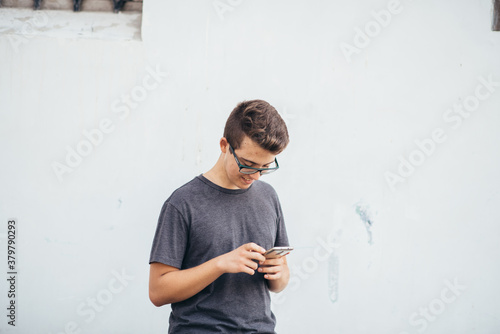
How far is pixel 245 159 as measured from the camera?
72.2 inches

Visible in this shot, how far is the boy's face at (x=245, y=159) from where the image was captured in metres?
1.82

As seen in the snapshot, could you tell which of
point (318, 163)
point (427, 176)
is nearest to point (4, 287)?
point (318, 163)

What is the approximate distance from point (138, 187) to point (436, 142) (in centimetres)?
241

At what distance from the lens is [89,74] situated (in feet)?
9.91

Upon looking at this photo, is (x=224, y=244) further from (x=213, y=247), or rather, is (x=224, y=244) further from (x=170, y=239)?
(x=170, y=239)

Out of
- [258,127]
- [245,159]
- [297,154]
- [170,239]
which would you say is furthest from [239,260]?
[297,154]

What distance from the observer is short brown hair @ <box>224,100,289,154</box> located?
1.81m

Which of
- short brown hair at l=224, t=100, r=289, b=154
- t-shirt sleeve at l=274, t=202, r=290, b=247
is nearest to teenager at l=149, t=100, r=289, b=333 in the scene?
short brown hair at l=224, t=100, r=289, b=154

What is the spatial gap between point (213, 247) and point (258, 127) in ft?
1.86

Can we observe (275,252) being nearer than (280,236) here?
Yes

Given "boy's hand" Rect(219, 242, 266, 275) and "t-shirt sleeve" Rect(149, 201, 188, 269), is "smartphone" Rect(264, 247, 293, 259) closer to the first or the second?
"boy's hand" Rect(219, 242, 266, 275)

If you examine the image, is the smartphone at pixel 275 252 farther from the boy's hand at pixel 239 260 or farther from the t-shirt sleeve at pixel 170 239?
the t-shirt sleeve at pixel 170 239

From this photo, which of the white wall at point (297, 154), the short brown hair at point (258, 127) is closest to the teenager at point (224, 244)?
the short brown hair at point (258, 127)

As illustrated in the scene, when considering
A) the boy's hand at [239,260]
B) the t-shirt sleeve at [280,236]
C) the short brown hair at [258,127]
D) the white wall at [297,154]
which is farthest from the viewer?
the white wall at [297,154]
